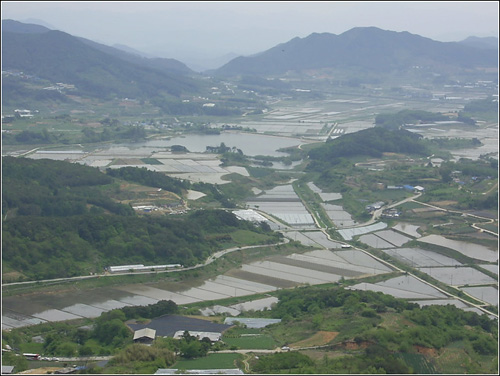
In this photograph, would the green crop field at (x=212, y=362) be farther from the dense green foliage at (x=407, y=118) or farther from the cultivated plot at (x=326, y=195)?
the dense green foliage at (x=407, y=118)

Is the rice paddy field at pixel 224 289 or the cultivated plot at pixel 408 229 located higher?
the rice paddy field at pixel 224 289

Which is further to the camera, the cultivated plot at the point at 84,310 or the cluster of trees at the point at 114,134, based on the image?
the cluster of trees at the point at 114,134

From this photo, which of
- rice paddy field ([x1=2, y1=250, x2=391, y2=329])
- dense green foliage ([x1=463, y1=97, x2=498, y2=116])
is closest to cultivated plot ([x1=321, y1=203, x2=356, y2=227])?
rice paddy field ([x1=2, y1=250, x2=391, y2=329])

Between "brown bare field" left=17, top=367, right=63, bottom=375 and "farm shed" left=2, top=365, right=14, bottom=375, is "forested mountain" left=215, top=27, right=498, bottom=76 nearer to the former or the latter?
"brown bare field" left=17, top=367, right=63, bottom=375

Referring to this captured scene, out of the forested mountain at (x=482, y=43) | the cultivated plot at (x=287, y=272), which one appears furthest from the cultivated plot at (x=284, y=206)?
the forested mountain at (x=482, y=43)

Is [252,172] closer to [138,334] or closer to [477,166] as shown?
[477,166]

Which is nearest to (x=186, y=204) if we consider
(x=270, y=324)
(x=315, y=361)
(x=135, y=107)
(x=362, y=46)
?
(x=270, y=324)
